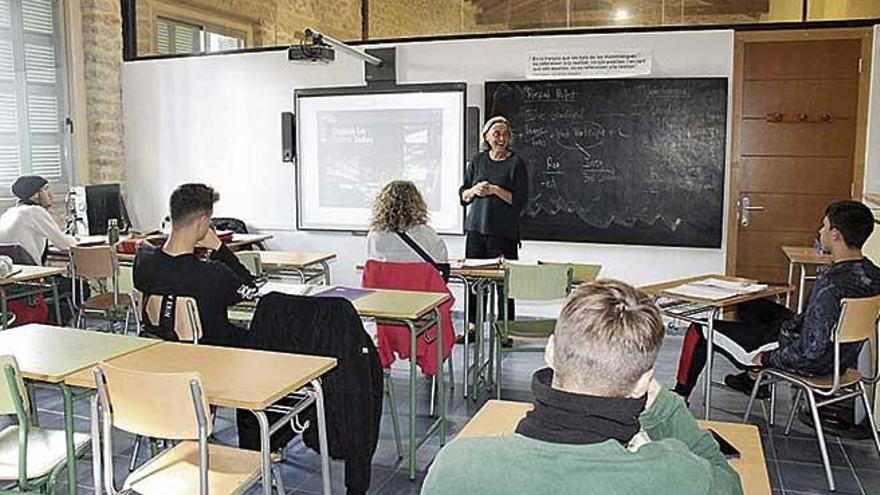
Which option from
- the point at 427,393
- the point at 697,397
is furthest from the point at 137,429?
the point at 697,397

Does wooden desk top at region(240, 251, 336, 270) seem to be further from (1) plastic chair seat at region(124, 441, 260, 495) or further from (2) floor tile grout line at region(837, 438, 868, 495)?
(2) floor tile grout line at region(837, 438, 868, 495)

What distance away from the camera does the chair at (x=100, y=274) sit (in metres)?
4.84

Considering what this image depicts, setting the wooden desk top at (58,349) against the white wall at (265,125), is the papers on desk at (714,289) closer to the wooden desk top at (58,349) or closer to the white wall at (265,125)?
the white wall at (265,125)

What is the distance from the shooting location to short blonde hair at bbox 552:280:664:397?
129 cm

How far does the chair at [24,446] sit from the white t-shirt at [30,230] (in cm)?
286

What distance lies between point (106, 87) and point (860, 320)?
6.33 metres

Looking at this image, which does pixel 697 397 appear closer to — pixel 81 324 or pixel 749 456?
pixel 749 456

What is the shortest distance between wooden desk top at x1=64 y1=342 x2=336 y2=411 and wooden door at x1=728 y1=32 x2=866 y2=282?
4111 mm

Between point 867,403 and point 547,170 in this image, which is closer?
point 867,403

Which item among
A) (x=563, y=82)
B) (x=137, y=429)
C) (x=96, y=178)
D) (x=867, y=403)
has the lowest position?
(x=867, y=403)

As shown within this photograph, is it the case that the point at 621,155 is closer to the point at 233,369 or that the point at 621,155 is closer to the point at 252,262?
the point at 252,262

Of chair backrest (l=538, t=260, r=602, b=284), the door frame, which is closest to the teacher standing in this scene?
chair backrest (l=538, t=260, r=602, b=284)

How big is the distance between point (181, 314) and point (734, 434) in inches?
78.5

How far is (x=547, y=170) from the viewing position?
5.93 m
